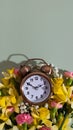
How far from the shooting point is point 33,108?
126cm

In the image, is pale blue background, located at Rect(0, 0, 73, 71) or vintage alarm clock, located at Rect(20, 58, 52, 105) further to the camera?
pale blue background, located at Rect(0, 0, 73, 71)

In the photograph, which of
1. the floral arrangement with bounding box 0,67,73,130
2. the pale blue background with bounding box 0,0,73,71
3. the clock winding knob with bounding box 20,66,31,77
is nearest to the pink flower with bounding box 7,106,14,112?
the floral arrangement with bounding box 0,67,73,130

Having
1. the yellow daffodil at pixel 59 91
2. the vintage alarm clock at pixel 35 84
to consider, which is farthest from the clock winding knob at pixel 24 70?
the yellow daffodil at pixel 59 91

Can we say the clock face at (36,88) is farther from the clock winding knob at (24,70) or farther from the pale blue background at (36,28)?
the pale blue background at (36,28)

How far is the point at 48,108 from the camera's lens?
1.29m

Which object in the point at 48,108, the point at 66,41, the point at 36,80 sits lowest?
the point at 48,108

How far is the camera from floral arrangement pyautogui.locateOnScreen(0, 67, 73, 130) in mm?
1257

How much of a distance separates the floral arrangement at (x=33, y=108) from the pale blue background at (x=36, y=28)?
148mm

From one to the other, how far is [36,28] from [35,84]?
269 mm

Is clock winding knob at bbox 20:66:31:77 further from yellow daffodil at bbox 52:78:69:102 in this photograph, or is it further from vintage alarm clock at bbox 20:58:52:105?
yellow daffodil at bbox 52:78:69:102

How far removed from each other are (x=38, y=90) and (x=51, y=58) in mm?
216

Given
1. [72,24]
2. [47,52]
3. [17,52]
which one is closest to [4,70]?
[17,52]

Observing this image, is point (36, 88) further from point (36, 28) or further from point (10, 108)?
point (36, 28)

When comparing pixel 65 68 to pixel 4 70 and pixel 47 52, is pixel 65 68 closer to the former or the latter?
pixel 47 52
